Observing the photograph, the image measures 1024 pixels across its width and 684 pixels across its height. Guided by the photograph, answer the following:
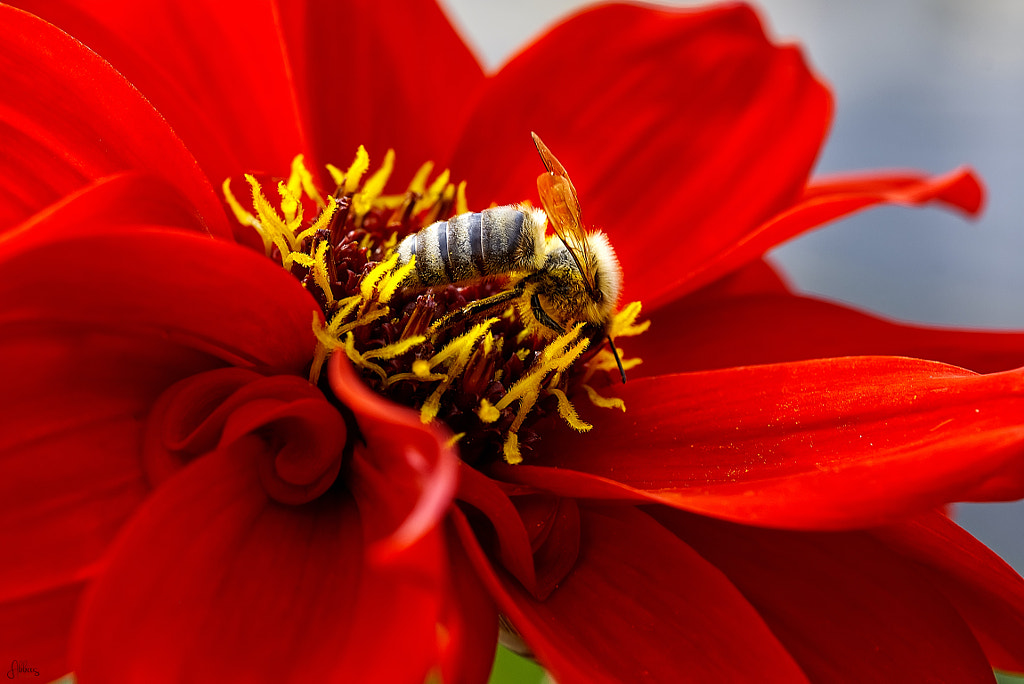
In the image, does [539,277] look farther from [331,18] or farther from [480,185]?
[331,18]

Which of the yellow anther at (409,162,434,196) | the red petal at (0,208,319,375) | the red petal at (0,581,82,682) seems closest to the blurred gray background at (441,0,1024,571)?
the yellow anther at (409,162,434,196)

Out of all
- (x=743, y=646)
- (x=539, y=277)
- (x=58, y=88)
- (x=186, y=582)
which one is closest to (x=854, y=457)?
(x=743, y=646)

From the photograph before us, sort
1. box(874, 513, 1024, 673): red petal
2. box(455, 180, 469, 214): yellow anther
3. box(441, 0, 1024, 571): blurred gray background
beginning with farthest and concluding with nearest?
box(441, 0, 1024, 571): blurred gray background
box(455, 180, 469, 214): yellow anther
box(874, 513, 1024, 673): red petal

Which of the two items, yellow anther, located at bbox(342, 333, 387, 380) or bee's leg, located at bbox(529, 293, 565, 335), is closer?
yellow anther, located at bbox(342, 333, 387, 380)

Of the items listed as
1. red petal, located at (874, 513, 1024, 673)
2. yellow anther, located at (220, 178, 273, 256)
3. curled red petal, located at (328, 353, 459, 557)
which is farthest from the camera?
yellow anther, located at (220, 178, 273, 256)

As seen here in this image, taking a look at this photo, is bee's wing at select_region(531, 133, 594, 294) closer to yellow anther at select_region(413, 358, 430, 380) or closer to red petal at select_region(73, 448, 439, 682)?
yellow anther at select_region(413, 358, 430, 380)

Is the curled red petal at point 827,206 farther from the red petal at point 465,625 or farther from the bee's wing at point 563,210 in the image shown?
the red petal at point 465,625
